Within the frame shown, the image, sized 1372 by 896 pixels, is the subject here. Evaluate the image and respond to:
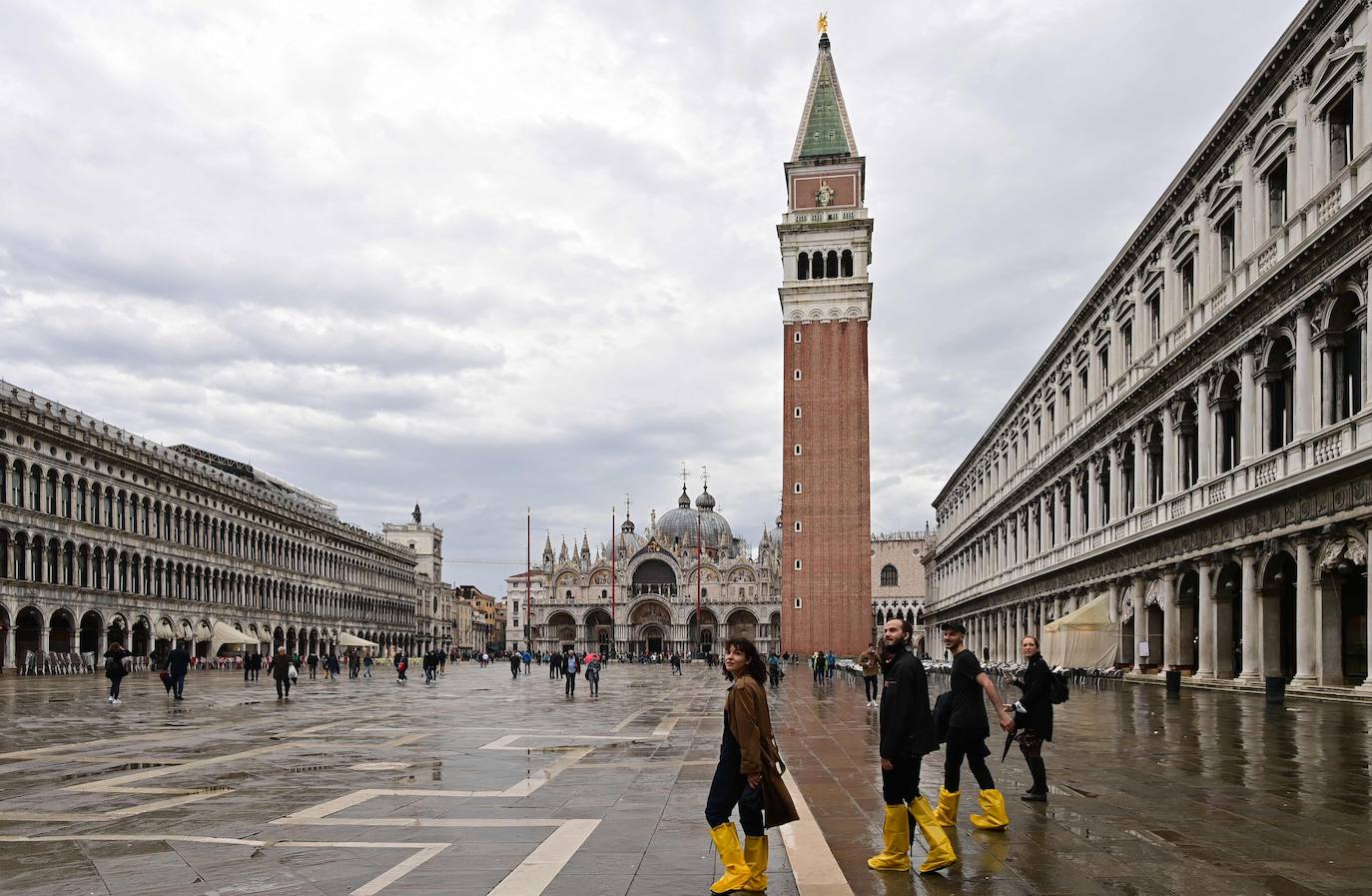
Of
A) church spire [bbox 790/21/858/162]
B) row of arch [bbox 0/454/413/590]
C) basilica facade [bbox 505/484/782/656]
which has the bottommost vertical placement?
basilica facade [bbox 505/484/782/656]

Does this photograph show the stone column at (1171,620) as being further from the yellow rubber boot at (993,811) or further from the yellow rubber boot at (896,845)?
the yellow rubber boot at (896,845)

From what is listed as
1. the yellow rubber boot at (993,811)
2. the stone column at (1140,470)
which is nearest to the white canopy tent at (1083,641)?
the stone column at (1140,470)

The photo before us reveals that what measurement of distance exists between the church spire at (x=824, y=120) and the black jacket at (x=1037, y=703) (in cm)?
8469

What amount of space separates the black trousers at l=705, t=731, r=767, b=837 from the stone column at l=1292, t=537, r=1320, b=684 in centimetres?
2076

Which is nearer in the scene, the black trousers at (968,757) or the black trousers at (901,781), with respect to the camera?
the black trousers at (901,781)

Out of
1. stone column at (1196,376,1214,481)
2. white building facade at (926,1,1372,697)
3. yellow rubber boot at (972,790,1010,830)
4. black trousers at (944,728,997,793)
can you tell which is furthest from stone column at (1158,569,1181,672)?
black trousers at (944,728,997,793)

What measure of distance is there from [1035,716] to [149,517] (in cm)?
6178

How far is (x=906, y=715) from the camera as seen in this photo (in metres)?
8.17

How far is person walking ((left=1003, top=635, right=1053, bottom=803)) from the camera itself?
10.5 metres

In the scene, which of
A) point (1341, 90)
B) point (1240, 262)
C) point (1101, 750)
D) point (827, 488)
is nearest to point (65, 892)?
point (1101, 750)

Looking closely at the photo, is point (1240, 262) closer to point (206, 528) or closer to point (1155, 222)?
point (1155, 222)

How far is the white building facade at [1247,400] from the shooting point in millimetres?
23500

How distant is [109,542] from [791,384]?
46382 mm

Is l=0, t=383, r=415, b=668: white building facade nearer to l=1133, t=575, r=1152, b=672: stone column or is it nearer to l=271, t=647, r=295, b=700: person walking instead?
l=271, t=647, r=295, b=700: person walking
